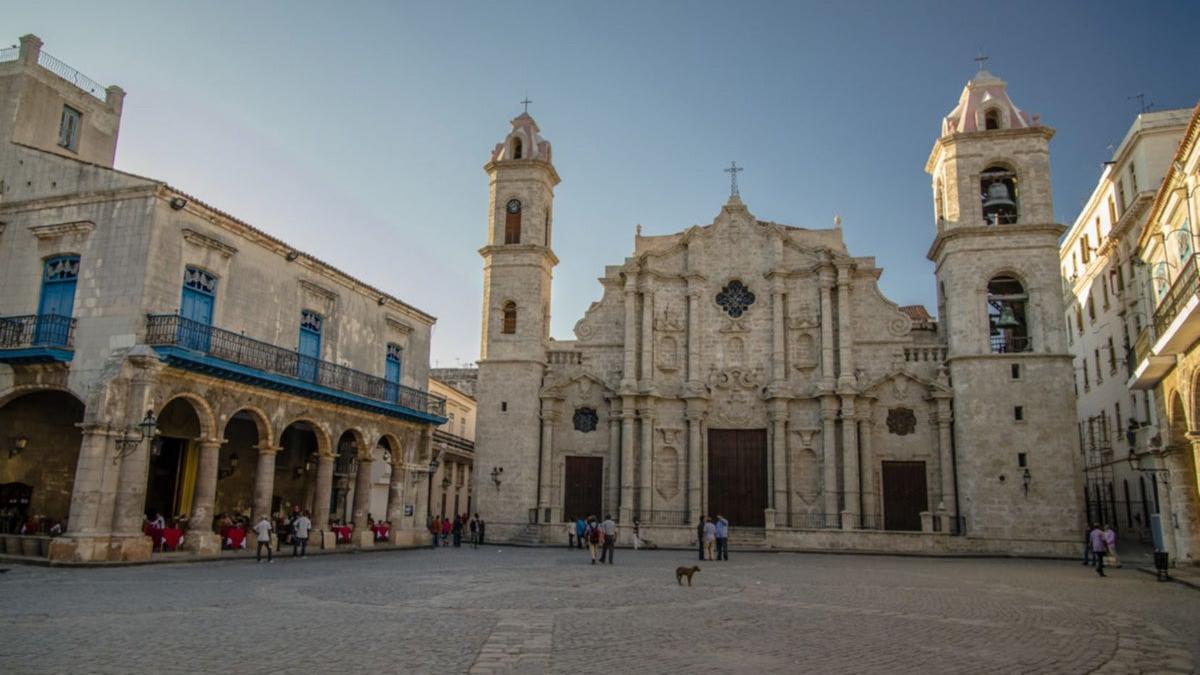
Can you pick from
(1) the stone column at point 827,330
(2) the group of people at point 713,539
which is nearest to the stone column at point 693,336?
(1) the stone column at point 827,330

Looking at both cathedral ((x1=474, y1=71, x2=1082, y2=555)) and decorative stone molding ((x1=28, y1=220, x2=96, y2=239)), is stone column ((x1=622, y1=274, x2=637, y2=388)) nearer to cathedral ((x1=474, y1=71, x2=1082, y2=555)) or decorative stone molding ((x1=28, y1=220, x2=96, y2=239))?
cathedral ((x1=474, y1=71, x2=1082, y2=555))

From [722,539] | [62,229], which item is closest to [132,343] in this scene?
[62,229]

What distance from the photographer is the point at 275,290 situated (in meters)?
24.2

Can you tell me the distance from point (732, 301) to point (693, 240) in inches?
121

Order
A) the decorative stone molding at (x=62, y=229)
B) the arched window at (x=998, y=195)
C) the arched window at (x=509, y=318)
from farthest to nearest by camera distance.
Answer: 1. the arched window at (x=509, y=318)
2. the arched window at (x=998, y=195)
3. the decorative stone molding at (x=62, y=229)

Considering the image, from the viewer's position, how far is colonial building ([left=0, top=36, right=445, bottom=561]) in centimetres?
1883

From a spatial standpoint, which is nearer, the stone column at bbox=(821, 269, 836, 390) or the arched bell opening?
the arched bell opening

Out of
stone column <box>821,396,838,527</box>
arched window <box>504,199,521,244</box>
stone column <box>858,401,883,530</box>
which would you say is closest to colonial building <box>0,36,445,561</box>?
arched window <box>504,199,521,244</box>

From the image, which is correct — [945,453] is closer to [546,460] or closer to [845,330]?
A: [845,330]

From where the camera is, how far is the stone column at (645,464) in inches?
1289

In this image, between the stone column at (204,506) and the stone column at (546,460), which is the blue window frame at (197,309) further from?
the stone column at (546,460)

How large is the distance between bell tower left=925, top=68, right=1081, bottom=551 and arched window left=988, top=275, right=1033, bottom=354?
0.05m

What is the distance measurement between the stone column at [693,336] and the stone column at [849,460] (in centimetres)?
587

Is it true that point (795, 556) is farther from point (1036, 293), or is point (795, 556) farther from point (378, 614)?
point (378, 614)
